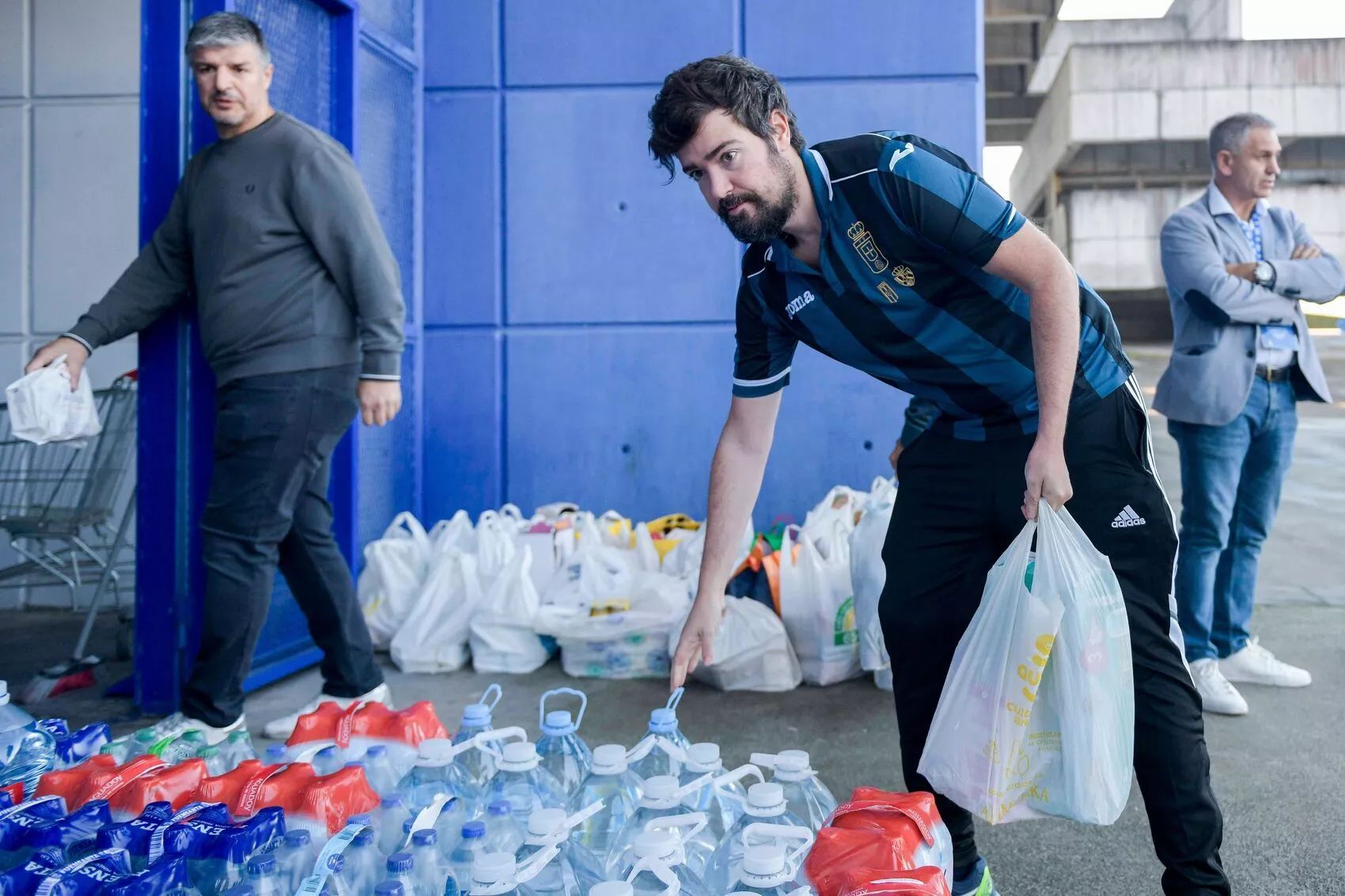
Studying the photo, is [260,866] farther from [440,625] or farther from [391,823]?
[440,625]

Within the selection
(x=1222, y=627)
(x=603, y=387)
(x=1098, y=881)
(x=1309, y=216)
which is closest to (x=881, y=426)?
(x=603, y=387)

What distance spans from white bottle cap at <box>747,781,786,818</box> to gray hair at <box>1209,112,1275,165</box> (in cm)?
293

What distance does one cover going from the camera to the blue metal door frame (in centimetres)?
365

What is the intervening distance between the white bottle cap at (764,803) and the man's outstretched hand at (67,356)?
242 cm

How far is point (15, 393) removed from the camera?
10.1 feet

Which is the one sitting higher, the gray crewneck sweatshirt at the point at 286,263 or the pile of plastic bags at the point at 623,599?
the gray crewneck sweatshirt at the point at 286,263

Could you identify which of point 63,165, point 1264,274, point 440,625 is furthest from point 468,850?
point 63,165

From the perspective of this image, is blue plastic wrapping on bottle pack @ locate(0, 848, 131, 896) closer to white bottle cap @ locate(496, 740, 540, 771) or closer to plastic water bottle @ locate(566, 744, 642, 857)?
white bottle cap @ locate(496, 740, 540, 771)

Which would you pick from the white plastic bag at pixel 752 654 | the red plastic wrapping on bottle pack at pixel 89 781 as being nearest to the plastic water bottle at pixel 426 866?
the red plastic wrapping on bottle pack at pixel 89 781

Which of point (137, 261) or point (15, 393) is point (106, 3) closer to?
point (137, 261)

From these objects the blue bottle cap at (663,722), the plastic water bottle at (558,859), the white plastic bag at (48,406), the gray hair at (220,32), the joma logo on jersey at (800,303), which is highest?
the gray hair at (220,32)

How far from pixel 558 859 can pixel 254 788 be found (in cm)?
57

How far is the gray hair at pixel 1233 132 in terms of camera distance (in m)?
3.76

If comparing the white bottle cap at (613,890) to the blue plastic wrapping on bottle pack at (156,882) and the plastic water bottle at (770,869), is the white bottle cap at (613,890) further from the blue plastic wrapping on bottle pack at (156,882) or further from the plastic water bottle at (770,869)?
the blue plastic wrapping on bottle pack at (156,882)
